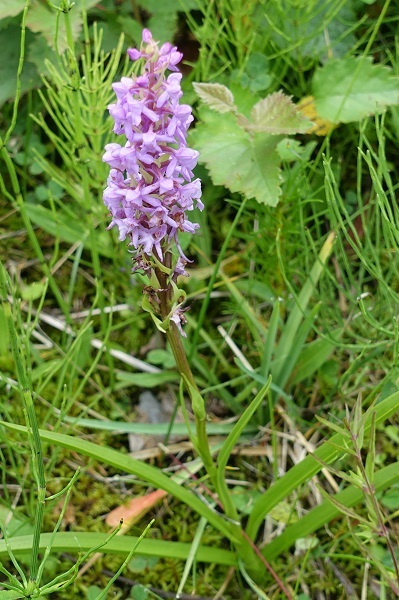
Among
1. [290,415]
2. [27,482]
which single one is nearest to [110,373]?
[27,482]

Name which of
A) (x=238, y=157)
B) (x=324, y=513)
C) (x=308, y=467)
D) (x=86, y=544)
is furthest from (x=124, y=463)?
(x=238, y=157)

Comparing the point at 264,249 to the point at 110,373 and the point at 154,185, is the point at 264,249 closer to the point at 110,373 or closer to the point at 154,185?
the point at 110,373

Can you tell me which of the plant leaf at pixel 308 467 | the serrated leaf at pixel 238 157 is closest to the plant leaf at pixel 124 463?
the plant leaf at pixel 308 467

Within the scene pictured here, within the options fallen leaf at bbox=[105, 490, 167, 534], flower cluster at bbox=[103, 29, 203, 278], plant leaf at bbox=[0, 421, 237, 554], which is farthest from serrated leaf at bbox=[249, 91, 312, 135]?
fallen leaf at bbox=[105, 490, 167, 534]

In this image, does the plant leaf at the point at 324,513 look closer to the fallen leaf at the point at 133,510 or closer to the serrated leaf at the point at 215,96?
the fallen leaf at the point at 133,510

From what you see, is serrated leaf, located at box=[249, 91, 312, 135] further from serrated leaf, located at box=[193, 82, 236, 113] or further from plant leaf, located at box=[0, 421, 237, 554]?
plant leaf, located at box=[0, 421, 237, 554]

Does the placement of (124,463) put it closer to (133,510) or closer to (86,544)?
(86,544)
